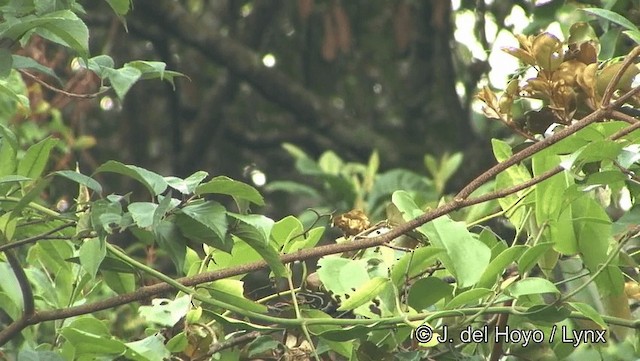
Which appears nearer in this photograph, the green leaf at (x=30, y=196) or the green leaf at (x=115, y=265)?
the green leaf at (x=30, y=196)

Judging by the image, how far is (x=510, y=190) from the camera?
87 centimetres

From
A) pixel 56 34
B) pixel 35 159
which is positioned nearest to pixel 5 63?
pixel 56 34

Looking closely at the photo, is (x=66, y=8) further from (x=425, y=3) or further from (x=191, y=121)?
(x=191, y=121)

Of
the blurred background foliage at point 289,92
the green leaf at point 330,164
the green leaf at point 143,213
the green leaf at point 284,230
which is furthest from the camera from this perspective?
the blurred background foliage at point 289,92

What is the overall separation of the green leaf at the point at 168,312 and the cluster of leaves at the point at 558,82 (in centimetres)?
31

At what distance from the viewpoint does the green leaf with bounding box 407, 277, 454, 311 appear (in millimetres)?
901

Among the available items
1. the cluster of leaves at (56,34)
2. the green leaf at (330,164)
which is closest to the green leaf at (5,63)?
the cluster of leaves at (56,34)

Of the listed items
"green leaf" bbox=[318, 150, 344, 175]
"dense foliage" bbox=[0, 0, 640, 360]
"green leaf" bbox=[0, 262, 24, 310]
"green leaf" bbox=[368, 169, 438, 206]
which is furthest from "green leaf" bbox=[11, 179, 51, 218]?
"green leaf" bbox=[318, 150, 344, 175]

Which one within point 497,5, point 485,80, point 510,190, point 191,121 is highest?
point 510,190

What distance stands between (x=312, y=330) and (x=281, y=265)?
0.08 metres

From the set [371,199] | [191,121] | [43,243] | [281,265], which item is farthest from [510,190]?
[191,121]

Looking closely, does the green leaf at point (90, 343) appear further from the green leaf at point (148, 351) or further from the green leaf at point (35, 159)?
the green leaf at point (35, 159)

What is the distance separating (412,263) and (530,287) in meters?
0.10

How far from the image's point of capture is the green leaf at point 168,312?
2.97ft
